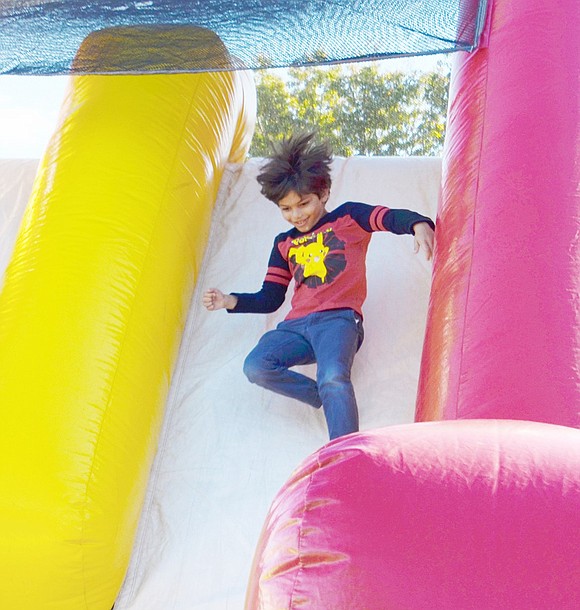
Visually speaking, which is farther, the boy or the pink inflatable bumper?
the boy

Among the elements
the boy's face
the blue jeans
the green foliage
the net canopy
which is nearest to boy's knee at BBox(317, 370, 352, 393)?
the blue jeans

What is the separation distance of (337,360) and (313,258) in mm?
310

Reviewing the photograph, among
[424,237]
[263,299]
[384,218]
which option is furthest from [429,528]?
[263,299]

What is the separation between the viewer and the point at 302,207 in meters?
2.13

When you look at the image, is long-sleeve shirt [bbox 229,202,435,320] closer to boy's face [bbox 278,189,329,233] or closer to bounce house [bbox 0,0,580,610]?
boy's face [bbox 278,189,329,233]

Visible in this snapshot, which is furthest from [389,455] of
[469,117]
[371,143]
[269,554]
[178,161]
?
[371,143]

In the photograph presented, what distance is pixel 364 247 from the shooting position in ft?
7.07

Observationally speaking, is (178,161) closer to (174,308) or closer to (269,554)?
(174,308)

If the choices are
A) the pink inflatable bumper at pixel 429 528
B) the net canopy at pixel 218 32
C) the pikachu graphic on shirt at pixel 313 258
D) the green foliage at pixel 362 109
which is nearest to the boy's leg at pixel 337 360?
the pikachu graphic on shirt at pixel 313 258

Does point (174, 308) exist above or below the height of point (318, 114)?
below

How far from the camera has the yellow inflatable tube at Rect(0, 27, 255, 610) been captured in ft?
5.36

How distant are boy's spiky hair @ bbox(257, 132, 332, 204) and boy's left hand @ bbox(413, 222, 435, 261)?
287 mm

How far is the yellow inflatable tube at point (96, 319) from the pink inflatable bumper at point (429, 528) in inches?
33.3

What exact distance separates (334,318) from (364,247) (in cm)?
22
